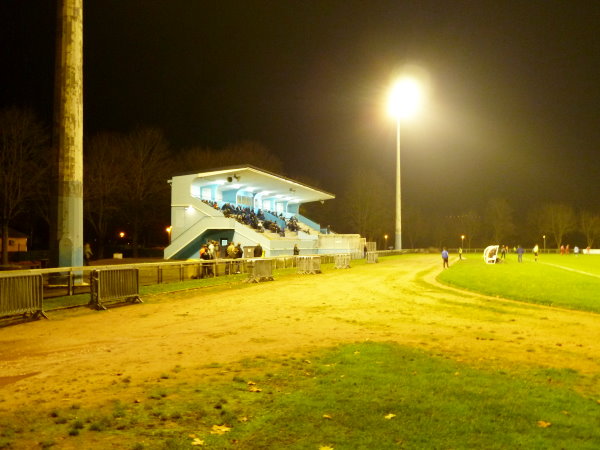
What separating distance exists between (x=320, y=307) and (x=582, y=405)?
29.6 feet

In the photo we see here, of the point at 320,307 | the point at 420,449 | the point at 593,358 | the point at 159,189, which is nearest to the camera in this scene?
the point at 420,449

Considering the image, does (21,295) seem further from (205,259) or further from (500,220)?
(500,220)

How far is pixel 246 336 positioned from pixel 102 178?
4043 cm

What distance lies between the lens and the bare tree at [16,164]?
35344 mm

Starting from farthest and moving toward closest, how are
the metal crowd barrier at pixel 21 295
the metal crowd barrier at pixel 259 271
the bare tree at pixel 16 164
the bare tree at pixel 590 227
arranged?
the bare tree at pixel 590 227
the bare tree at pixel 16 164
the metal crowd barrier at pixel 259 271
the metal crowd barrier at pixel 21 295

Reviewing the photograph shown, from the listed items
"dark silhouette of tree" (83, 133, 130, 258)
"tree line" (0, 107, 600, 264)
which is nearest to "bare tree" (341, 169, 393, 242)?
"tree line" (0, 107, 600, 264)

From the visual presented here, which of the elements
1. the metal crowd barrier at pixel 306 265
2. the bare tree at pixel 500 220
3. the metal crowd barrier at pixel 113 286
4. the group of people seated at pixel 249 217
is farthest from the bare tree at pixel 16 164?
the bare tree at pixel 500 220

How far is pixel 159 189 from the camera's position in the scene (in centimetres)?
5366

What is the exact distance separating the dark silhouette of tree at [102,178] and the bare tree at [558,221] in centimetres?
8153

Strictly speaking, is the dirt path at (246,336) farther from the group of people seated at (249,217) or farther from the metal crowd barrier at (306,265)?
the group of people seated at (249,217)

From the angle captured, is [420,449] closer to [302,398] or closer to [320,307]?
[302,398]

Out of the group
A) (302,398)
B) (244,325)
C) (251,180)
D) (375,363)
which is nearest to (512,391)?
(375,363)

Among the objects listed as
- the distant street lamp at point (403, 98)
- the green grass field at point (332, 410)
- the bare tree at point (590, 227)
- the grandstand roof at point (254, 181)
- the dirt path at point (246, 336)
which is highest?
the distant street lamp at point (403, 98)

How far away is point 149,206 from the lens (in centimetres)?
5559
